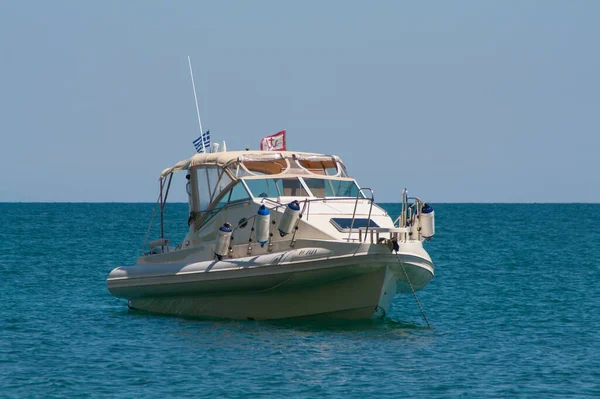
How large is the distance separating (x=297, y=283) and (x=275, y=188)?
107 inches

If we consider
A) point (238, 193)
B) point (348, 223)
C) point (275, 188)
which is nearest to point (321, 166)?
point (275, 188)

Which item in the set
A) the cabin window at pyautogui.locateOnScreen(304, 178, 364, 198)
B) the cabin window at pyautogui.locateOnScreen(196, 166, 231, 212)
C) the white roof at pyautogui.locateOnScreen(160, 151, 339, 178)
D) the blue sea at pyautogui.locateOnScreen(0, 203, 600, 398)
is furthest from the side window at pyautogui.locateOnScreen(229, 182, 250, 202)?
the blue sea at pyautogui.locateOnScreen(0, 203, 600, 398)

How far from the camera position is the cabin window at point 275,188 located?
19781 millimetres

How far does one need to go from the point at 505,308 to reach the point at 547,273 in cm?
1034

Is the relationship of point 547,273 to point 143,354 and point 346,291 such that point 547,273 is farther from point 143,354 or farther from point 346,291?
point 143,354

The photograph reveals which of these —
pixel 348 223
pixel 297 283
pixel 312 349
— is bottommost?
pixel 312 349

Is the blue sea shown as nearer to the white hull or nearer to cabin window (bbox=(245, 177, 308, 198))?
the white hull

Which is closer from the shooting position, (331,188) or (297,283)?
(297,283)

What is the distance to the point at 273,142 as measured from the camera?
866 inches

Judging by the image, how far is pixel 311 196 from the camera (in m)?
19.8

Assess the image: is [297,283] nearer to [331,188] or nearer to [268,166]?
[331,188]

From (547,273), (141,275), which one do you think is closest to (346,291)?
(141,275)

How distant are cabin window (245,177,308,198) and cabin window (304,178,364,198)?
0.26 meters

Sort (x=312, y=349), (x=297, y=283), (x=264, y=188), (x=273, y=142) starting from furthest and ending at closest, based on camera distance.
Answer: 1. (x=273, y=142)
2. (x=264, y=188)
3. (x=297, y=283)
4. (x=312, y=349)
